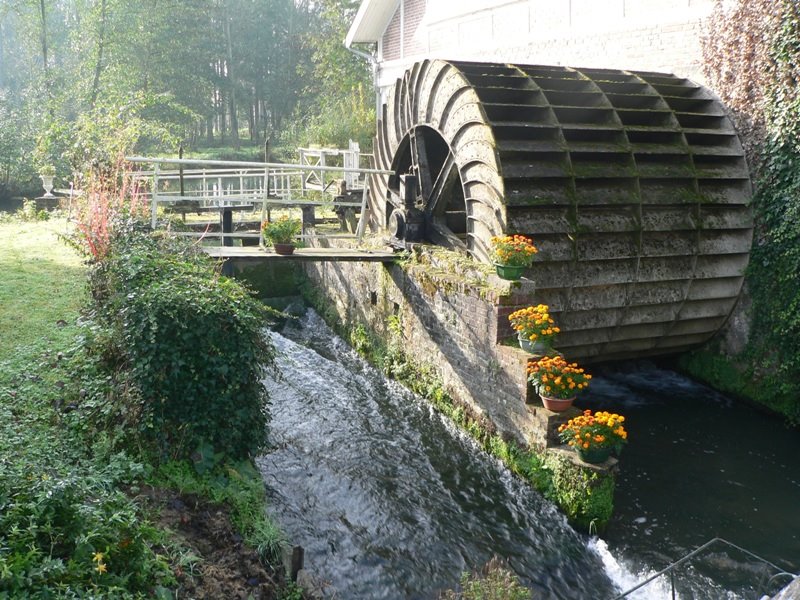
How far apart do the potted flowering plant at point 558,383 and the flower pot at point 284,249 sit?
3.86 meters

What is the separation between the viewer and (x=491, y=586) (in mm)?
4695

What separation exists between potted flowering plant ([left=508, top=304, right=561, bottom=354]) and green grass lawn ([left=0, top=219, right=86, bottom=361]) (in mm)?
4278

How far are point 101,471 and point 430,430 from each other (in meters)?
3.93

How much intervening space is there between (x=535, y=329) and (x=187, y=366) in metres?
2.97

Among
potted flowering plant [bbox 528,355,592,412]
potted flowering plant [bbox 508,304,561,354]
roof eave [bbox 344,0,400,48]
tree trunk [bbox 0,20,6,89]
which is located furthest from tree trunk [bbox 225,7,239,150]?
potted flowering plant [bbox 528,355,592,412]

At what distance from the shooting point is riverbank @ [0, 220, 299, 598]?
10.9ft

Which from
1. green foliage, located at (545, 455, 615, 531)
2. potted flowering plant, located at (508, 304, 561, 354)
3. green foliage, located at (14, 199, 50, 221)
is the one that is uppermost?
green foliage, located at (14, 199, 50, 221)

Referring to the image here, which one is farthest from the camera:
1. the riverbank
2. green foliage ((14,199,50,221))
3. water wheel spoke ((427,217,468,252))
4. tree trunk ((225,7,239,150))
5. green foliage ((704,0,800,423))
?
tree trunk ((225,7,239,150))

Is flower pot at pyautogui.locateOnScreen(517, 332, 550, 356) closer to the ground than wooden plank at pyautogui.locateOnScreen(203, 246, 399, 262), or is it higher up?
closer to the ground

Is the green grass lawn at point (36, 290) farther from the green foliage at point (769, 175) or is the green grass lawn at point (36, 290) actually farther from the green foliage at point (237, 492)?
the green foliage at point (769, 175)

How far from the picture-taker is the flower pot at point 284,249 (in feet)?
28.5

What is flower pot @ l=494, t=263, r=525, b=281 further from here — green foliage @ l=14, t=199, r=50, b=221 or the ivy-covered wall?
green foliage @ l=14, t=199, r=50, b=221

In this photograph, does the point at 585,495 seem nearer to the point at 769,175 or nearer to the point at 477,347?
the point at 477,347

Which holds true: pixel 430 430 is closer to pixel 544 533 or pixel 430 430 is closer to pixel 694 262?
pixel 544 533
